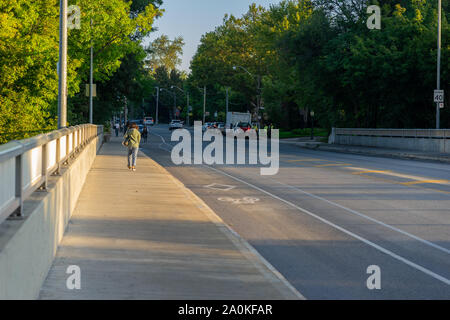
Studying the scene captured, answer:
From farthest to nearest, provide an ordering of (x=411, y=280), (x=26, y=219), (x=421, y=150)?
(x=421, y=150) < (x=411, y=280) < (x=26, y=219)

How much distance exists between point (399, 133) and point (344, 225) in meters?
→ 30.4

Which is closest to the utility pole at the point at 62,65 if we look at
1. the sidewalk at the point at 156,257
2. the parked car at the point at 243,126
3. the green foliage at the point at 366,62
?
the sidewalk at the point at 156,257

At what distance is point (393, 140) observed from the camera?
42.5m

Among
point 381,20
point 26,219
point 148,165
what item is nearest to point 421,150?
point 381,20

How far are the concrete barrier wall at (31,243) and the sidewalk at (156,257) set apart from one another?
0.26 meters

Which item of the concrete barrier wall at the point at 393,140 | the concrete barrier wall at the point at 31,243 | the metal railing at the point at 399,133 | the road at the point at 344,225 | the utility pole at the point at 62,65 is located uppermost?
the utility pole at the point at 62,65

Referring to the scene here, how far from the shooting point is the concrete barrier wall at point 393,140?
121ft

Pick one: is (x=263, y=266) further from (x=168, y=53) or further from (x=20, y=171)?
(x=168, y=53)

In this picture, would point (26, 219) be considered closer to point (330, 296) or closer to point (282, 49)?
point (330, 296)

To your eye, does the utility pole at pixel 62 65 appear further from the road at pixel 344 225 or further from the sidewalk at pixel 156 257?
the sidewalk at pixel 156 257

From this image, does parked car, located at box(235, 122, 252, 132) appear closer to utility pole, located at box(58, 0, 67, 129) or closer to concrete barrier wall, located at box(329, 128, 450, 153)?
concrete barrier wall, located at box(329, 128, 450, 153)

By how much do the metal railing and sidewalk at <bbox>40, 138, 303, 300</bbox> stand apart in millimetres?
25121
